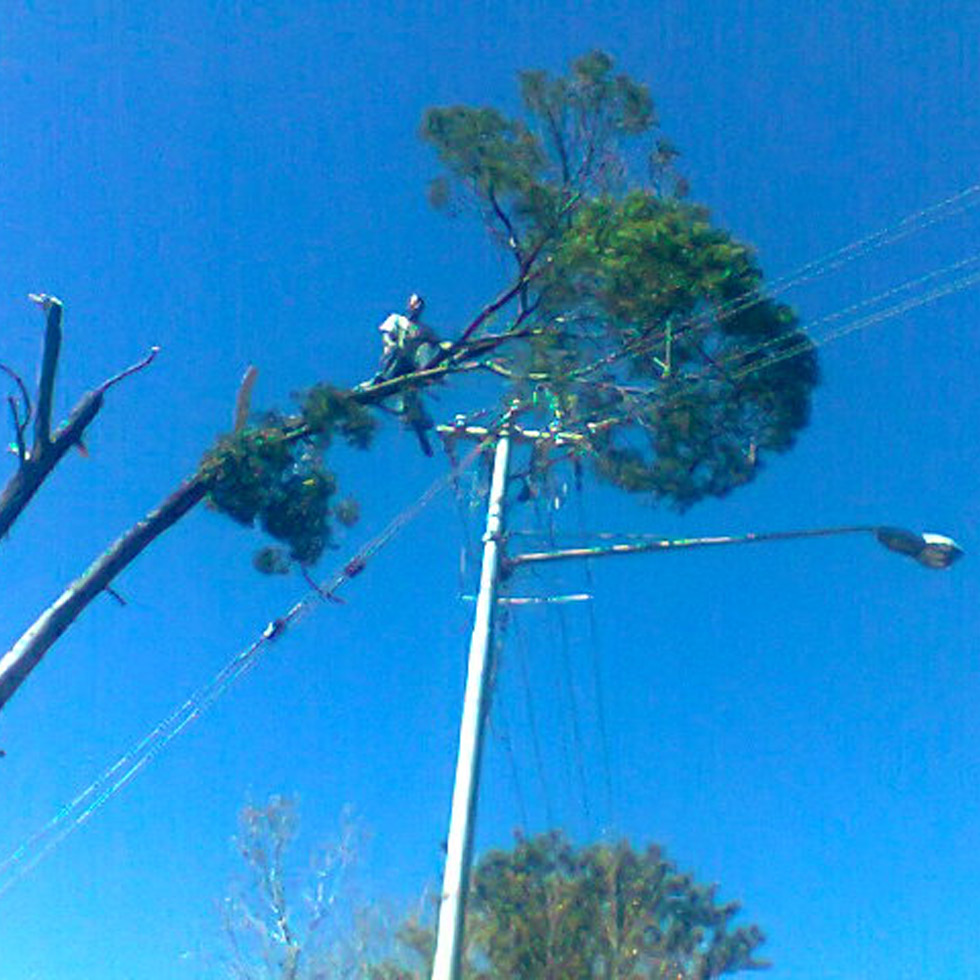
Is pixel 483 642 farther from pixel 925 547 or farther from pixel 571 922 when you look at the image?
pixel 571 922

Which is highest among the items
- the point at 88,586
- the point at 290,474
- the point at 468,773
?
the point at 290,474

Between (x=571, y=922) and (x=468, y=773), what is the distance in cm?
1121

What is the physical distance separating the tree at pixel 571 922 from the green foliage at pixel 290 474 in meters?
4.67

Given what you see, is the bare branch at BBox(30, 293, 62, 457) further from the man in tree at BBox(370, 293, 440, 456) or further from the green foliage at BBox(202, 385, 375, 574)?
the man in tree at BBox(370, 293, 440, 456)

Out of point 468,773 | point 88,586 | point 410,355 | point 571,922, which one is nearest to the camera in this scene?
point 468,773

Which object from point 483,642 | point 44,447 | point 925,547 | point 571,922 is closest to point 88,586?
point 44,447

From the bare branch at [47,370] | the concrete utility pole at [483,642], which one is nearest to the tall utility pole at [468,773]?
the concrete utility pole at [483,642]

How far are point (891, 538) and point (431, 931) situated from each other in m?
10.7

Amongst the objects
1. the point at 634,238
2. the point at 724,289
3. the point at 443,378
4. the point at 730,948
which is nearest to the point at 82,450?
the point at 443,378

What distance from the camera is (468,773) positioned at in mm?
8461

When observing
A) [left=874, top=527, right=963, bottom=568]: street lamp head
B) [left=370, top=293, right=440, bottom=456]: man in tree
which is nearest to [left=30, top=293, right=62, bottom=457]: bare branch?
[left=370, top=293, right=440, bottom=456]: man in tree

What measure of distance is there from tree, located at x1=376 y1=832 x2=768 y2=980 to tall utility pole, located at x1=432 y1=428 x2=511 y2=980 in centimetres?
522

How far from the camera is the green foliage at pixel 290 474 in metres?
10.8

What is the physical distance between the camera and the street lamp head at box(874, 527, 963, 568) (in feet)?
30.7
